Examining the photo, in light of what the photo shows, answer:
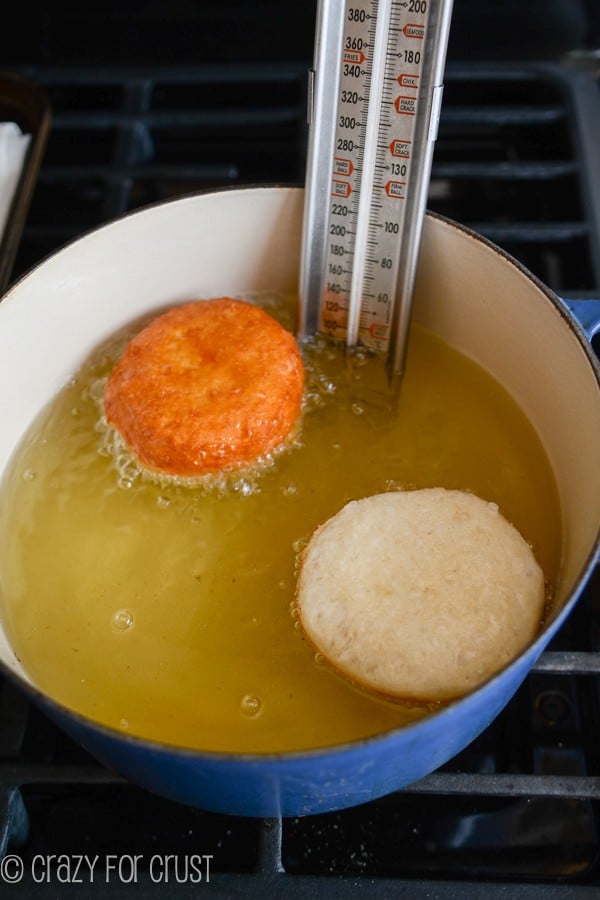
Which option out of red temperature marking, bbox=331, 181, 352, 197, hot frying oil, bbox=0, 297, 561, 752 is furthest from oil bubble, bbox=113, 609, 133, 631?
red temperature marking, bbox=331, 181, 352, 197

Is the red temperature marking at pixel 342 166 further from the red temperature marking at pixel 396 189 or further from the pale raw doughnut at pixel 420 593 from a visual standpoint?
the pale raw doughnut at pixel 420 593

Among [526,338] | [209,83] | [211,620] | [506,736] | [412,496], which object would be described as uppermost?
[209,83]

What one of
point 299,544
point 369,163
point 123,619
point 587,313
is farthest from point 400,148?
point 123,619

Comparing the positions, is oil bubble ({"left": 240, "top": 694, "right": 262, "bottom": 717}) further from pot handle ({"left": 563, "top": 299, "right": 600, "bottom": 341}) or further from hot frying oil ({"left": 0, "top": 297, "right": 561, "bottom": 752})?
pot handle ({"left": 563, "top": 299, "right": 600, "bottom": 341})

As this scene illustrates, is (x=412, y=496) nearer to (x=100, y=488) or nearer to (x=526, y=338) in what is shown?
(x=526, y=338)

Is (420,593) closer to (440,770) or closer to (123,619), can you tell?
(440,770)

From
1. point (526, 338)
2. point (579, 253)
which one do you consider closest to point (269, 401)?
point (526, 338)
